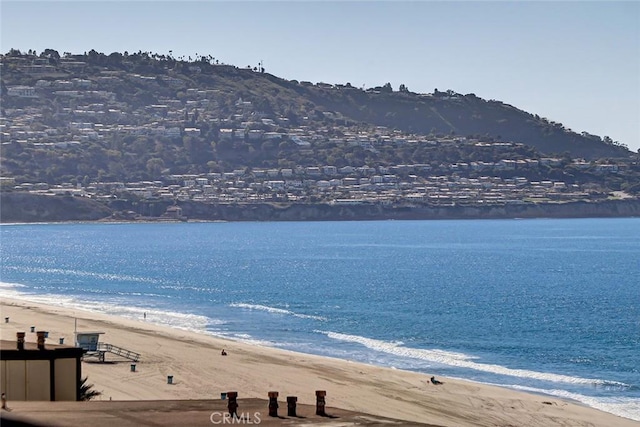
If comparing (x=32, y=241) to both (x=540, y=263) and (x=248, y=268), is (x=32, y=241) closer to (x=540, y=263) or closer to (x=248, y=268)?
(x=248, y=268)

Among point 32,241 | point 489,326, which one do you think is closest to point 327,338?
point 489,326

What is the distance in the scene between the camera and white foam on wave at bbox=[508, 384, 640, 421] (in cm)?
3869

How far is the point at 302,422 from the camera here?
1853 cm

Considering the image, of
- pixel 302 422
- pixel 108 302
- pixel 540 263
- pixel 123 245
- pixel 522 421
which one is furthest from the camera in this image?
pixel 123 245

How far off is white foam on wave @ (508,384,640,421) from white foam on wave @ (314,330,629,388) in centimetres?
280

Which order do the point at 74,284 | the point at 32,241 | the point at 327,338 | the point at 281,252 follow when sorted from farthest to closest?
the point at 32,241, the point at 281,252, the point at 74,284, the point at 327,338

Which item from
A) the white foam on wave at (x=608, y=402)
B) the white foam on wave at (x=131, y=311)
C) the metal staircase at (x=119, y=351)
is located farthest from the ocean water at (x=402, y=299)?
the metal staircase at (x=119, y=351)

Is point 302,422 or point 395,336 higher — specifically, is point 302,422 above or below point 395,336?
above

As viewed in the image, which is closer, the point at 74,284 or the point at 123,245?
the point at 74,284

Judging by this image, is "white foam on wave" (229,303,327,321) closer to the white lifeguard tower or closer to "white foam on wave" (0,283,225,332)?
"white foam on wave" (0,283,225,332)

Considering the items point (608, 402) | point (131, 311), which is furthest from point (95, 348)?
point (131, 311)

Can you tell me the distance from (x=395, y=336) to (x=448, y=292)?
98.5 feet

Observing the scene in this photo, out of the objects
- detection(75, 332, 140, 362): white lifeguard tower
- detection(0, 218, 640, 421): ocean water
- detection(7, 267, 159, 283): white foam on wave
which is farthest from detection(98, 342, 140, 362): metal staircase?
detection(7, 267, 159, 283): white foam on wave

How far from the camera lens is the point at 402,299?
84.5 metres
